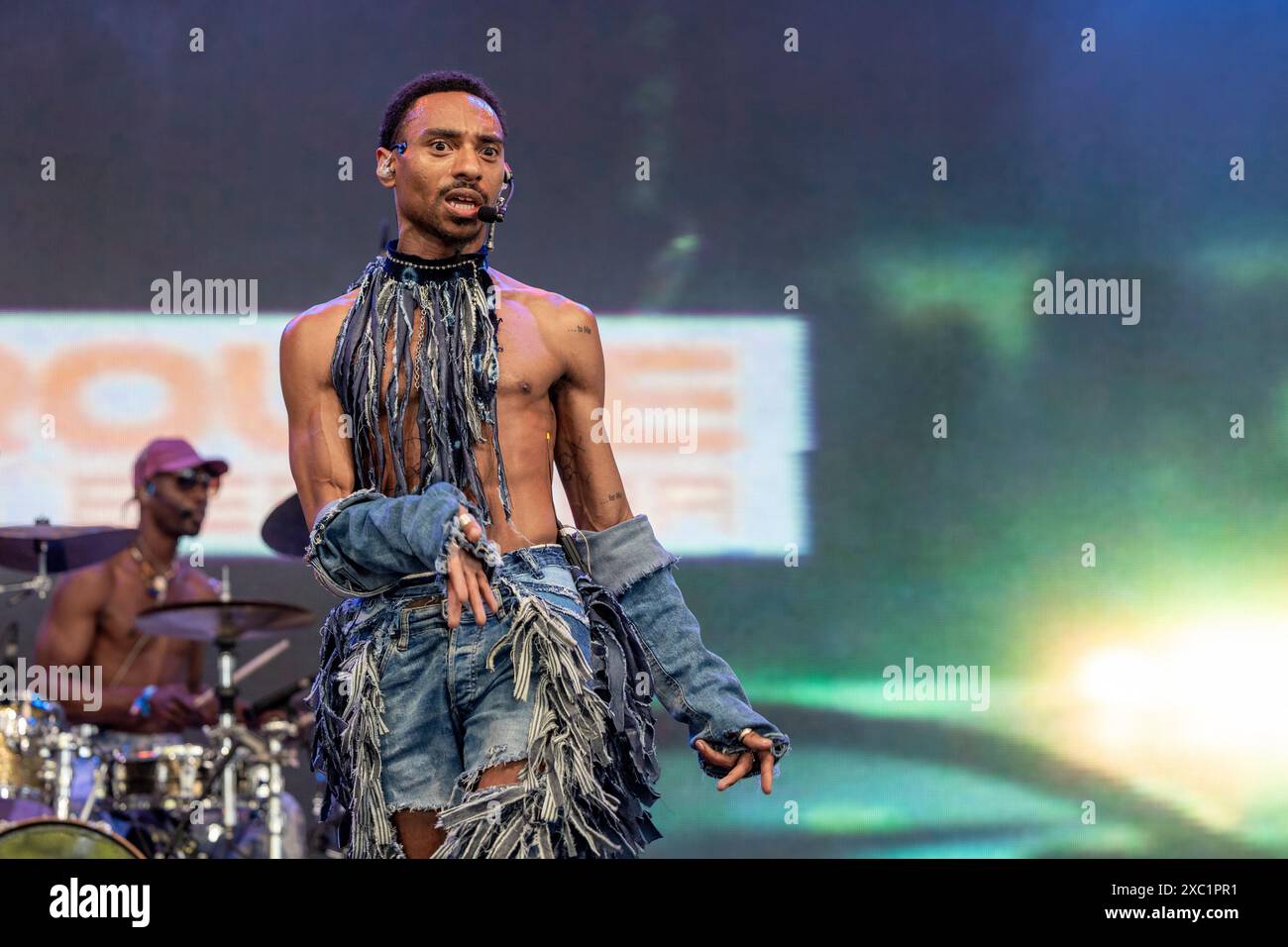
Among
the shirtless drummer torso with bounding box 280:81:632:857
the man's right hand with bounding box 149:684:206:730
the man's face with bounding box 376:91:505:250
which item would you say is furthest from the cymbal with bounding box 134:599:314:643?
the man's face with bounding box 376:91:505:250

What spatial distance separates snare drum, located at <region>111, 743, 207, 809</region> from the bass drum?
1758 mm

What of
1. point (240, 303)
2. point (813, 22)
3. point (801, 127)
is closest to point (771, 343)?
point (801, 127)

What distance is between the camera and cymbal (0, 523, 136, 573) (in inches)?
235

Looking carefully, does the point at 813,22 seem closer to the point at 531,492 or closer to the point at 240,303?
the point at 240,303

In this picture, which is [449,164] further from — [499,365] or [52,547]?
[52,547]

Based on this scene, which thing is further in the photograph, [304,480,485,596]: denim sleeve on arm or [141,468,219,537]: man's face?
[141,468,219,537]: man's face

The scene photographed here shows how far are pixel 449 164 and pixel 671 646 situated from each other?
954mm

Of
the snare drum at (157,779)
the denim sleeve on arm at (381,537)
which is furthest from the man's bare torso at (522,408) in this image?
the snare drum at (157,779)

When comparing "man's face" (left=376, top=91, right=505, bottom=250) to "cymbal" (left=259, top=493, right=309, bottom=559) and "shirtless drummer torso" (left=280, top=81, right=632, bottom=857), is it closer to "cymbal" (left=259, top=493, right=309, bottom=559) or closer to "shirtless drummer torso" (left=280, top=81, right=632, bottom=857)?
"shirtless drummer torso" (left=280, top=81, right=632, bottom=857)

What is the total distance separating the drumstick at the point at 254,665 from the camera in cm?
623

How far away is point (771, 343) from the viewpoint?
6660 millimetres

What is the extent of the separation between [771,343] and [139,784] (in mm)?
2941

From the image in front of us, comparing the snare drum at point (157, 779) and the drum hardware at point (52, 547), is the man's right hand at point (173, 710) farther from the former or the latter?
the drum hardware at point (52, 547)
